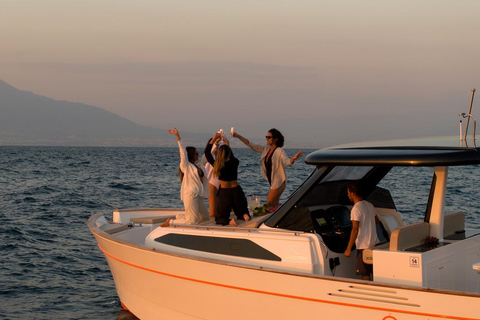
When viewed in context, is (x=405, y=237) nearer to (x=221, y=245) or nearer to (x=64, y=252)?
(x=221, y=245)

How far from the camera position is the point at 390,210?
26.9 ft

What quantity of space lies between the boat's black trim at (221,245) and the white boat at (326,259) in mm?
12

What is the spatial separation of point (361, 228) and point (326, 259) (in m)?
0.50

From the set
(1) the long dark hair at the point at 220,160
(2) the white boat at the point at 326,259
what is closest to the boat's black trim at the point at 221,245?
(2) the white boat at the point at 326,259

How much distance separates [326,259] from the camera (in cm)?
697

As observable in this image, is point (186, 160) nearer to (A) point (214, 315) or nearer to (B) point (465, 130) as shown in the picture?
(A) point (214, 315)

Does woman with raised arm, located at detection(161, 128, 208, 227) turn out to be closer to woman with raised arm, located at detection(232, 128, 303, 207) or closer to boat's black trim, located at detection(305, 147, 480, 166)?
woman with raised arm, located at detection(232, 128, 303, 207)

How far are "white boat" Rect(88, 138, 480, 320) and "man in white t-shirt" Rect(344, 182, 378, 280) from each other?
0.15 m

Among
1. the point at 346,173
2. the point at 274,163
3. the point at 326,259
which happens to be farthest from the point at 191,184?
the point at 326,259

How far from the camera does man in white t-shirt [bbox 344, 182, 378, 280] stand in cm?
689

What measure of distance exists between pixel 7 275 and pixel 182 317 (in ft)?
22.5

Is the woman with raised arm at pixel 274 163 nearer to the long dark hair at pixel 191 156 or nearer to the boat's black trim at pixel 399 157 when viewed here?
the long dark hair at pixel 191 156

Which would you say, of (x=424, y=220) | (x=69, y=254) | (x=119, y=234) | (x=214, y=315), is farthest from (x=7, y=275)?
(x=424, y=220)

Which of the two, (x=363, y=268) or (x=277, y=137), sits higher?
(x=277, y=137)
